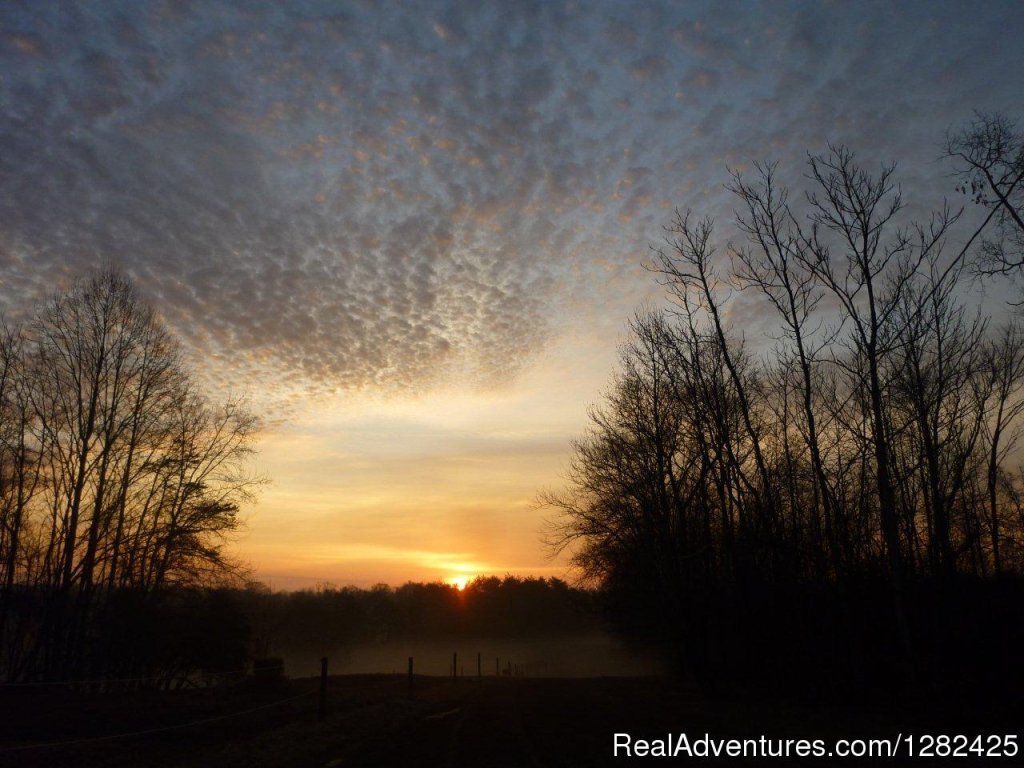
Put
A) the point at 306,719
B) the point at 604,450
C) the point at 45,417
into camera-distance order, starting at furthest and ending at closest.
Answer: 1. the point at 604,450
2. the point at 45,417
3. the point at 306,719

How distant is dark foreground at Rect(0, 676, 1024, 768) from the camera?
29.9 feet

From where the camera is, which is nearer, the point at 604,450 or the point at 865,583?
the point at 865,583

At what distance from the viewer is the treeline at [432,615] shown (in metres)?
93.8

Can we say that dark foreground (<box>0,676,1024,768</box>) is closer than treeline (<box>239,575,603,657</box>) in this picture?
Yes

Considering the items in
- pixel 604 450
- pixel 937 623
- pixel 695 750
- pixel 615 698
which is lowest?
pixel 615 698

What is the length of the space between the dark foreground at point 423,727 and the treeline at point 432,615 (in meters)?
82.8

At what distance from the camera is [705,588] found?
20.3 m

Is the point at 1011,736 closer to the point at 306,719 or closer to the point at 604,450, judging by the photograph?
the point at 306,719

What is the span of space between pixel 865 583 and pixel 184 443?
1019 inches

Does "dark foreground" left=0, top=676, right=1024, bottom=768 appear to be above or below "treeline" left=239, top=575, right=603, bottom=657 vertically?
above

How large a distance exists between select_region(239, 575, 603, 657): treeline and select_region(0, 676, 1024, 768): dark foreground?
3261 inches

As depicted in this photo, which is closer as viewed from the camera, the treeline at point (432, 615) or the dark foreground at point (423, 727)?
the dark foreground at point (423, 727)

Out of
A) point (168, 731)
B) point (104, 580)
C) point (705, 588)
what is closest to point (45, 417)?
point (104, 580)

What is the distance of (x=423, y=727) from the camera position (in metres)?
12.5
